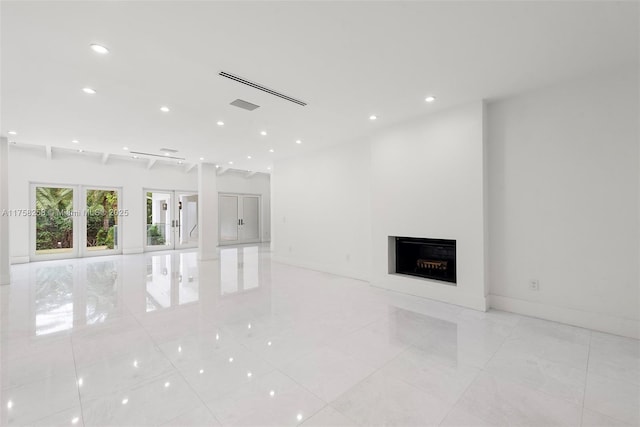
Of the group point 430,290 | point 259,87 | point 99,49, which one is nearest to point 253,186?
point 259,87

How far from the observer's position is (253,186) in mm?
12609

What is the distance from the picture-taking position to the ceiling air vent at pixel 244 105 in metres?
3.97

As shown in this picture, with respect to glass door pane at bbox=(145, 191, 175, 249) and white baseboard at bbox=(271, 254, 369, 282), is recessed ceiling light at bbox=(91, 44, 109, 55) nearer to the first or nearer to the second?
white baseboard at bbox=(271, 254, 369, 282)

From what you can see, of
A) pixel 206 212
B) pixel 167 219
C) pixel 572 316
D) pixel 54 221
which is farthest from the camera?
pixel 167 219

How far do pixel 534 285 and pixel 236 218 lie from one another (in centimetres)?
1076

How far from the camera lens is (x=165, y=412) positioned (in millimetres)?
1850

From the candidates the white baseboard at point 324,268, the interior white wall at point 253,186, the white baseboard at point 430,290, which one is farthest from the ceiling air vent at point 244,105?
the interior white wall at point 253,186

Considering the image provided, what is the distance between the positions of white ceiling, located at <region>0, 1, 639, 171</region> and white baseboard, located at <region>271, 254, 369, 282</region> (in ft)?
9.91

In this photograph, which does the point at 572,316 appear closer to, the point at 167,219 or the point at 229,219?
the point at 229,219

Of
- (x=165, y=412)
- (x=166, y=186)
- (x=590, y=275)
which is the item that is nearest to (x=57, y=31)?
(x=165, y=412)

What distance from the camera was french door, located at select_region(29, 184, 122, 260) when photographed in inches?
313

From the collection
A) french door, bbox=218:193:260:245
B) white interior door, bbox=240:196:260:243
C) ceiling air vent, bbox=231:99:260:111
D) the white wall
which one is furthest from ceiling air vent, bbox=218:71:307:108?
white interior door, bbox=240:196:260:243

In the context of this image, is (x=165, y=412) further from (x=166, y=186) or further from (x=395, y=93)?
(x=166, y=186)

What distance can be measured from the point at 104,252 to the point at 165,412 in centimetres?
932
